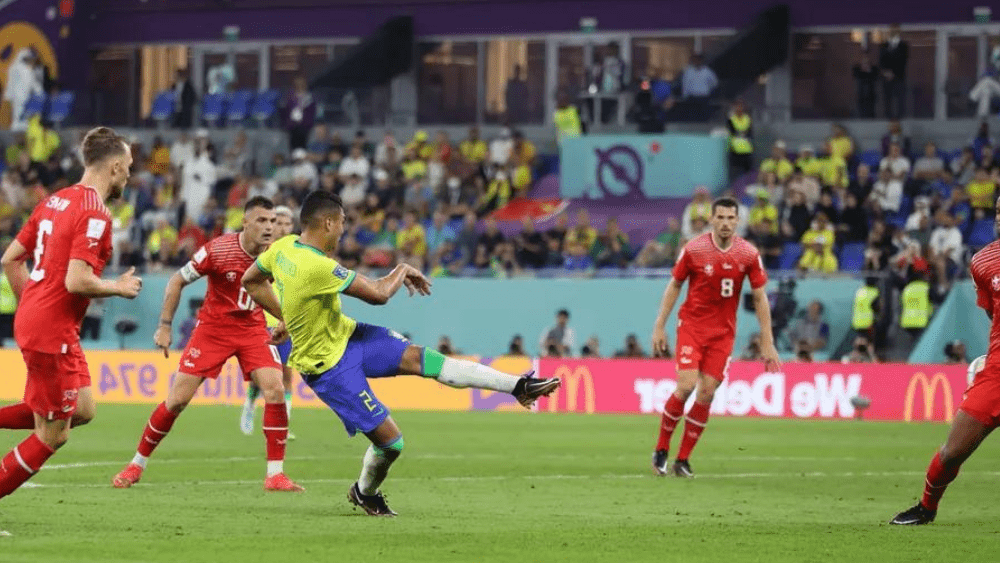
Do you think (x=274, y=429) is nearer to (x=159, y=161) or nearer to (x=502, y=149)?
(x=502, y=149)

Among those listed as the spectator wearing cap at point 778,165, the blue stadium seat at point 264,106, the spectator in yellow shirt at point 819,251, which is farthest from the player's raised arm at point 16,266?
the blue stadium seat at point 264,106

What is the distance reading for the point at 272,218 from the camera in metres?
16.4

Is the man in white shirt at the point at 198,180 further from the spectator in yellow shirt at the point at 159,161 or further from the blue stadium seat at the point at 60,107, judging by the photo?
the blue stadium seat at the point at 60,107

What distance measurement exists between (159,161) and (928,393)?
18953 mm

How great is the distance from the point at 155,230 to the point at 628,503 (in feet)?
79.2

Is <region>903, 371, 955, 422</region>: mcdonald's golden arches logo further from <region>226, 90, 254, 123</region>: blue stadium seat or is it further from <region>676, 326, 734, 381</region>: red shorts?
<region>226, 90, 254, 123</region>: blue stadium seat

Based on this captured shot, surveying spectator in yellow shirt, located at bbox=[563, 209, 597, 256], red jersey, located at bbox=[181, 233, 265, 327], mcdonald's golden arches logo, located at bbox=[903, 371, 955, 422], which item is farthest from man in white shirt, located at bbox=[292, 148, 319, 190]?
red jersey, located at bbox=[181, 233, 265, 327]

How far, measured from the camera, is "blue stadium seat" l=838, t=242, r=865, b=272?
106 feet

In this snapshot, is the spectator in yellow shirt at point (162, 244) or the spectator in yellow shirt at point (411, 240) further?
the spectator in yellow shirt at point (162, 244)

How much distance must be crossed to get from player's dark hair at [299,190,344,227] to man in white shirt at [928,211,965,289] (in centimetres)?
1866

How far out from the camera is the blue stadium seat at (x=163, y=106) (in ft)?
146

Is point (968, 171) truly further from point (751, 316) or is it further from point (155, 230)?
point (155, 230)

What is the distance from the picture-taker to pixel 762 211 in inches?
1330

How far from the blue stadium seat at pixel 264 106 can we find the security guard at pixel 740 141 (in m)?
11.1
